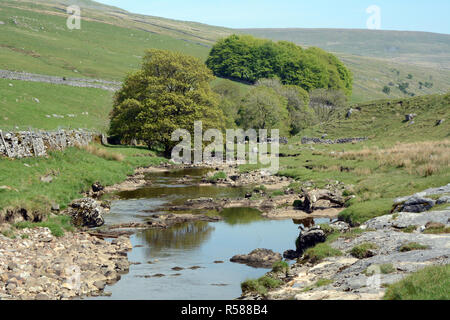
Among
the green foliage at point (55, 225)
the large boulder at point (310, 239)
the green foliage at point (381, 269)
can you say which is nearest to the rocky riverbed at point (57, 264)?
the green foliage at point (55, 225)

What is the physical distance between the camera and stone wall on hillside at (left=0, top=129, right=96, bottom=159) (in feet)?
104

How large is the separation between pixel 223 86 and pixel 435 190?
81.9m

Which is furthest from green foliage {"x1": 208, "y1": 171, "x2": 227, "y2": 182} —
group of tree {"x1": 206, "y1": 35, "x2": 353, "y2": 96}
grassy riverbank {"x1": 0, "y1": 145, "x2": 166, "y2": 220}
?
group of tree {"x1": 206, "y1": 35, "x2": 353, "y2": 96}

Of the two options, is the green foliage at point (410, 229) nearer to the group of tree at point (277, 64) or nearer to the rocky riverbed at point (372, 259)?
the rocky riverbed at point (372, 259)

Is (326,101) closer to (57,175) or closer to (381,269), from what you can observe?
(57,175)

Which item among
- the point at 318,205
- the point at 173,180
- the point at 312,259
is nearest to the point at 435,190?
the point at 318,205

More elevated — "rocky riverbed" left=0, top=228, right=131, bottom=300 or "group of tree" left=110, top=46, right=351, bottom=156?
"group of tree" left=110, top=46, right=351, bottom=156

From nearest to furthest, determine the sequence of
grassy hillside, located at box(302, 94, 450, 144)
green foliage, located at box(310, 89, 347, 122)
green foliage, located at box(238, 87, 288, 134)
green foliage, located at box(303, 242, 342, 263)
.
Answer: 1. green foliage, located at box(303, 242, 342, 263)
2. grassy hillside, located at box(302, 94, 450, 144)
3. green foliage, located at box(238, 87, 288, 134)
4. green foliage, located at box(310, 89, 347, 122)

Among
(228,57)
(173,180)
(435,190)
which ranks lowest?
(173,180)

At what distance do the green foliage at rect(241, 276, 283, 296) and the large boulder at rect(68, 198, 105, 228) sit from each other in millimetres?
11432

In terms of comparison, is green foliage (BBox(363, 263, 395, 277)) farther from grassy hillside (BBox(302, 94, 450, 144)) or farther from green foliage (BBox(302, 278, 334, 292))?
grassy hillside (BBox(302, 94, 450, 144))

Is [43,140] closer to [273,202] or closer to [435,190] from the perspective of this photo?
[273,202]

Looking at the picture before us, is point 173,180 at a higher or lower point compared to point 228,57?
lower
